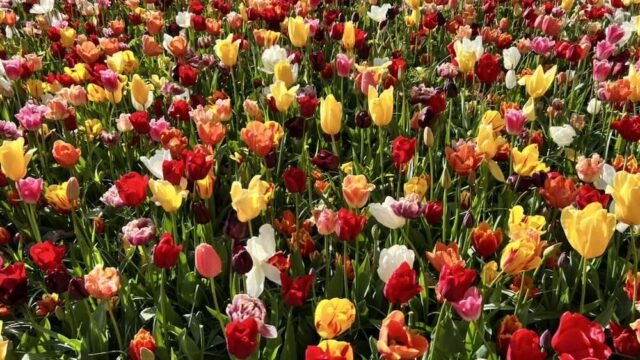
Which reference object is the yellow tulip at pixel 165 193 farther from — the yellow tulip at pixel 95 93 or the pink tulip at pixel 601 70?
the pink tulip at pixel 601 70

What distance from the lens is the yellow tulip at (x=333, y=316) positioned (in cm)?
155

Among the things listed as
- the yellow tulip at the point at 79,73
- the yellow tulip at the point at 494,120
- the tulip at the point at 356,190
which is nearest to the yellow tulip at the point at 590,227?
the tulip at the point at 356,190

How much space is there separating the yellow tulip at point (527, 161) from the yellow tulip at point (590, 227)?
0.64 m

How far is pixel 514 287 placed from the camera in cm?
211

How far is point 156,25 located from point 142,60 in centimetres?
45

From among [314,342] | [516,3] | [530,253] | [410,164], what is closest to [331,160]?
[410,164]

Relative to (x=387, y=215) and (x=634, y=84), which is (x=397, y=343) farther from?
(x=634, y=84)

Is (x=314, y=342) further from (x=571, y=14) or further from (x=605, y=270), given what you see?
(x=571, y=14)

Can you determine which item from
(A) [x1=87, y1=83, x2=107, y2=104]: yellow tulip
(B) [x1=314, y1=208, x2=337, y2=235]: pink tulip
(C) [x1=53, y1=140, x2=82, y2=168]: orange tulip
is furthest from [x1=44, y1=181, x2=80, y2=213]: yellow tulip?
(A) [x1=87, y1=83, x2=107, y2=104]: yellow tulip

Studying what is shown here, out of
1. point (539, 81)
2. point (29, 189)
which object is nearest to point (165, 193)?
point (29, 189)

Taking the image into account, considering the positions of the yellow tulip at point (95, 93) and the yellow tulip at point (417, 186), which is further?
the yellow tulip at point (95, 93)

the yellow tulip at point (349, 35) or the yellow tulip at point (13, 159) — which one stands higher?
the yellow tulip at point (13, 159)

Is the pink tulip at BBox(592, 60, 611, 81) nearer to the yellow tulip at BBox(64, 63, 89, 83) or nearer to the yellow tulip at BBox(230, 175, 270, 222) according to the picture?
the yellow tulip at BBox(230, 175, 270, 222)

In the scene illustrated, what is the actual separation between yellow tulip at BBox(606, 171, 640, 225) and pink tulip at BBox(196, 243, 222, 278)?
106 cm
